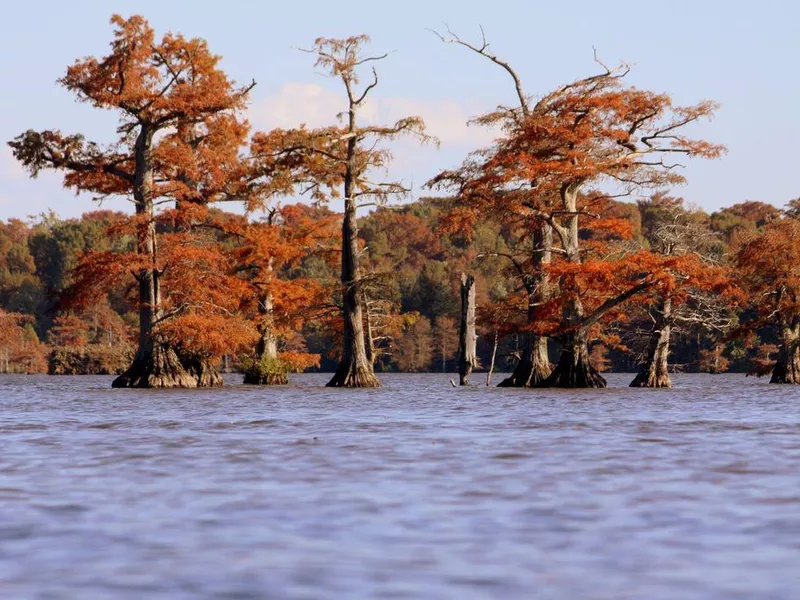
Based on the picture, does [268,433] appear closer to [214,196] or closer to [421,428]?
[421,428]

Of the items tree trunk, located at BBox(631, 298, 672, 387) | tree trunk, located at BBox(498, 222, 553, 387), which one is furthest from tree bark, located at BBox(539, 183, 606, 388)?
tree trunk, located at BBox(631, 298, 672, 387)

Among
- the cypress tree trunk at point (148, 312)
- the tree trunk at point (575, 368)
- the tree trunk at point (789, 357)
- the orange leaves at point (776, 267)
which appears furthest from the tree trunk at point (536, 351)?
the cypress tree trunk at point (148, 312)

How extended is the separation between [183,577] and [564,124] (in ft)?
112

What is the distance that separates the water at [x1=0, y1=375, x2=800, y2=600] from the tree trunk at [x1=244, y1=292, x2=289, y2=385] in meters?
30.7

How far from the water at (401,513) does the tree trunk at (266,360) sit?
101 ft

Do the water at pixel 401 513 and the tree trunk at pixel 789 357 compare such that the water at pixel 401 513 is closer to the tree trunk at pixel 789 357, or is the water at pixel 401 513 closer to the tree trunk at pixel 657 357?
the tree trunk at pixel 657 357

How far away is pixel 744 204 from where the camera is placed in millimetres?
106000

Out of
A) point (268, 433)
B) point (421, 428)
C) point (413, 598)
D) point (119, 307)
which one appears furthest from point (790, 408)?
point (119, 307)

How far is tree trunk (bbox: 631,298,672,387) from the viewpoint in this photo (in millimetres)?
45888

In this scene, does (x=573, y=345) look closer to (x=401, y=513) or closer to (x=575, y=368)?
(x=575, y=368)

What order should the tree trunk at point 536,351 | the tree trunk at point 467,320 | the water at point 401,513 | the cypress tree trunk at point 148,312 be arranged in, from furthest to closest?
the tree trunk at point 536,351
the cypress tree trunk at point 148,312
the tree trunk at point 467,320
the water at point 401,513

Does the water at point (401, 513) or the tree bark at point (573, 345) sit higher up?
the tree bark at point (573, 345)

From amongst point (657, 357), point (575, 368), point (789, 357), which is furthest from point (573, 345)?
point (789, 357)

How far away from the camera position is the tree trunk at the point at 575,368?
132 ft
